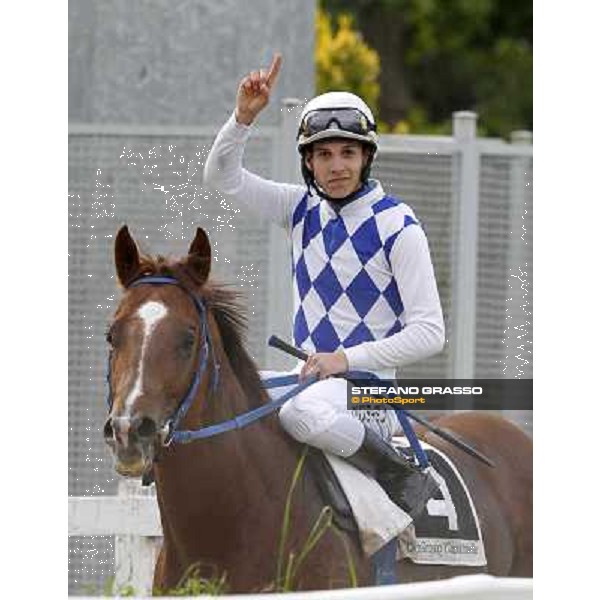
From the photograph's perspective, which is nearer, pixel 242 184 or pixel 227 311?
pixel 227 311

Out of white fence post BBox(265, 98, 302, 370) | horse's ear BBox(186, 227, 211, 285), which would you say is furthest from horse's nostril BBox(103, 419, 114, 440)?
white fence post BBox(265, 98, 302, 370)

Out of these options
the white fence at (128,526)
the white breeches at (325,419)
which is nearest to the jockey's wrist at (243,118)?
the white breeches at (325,419)

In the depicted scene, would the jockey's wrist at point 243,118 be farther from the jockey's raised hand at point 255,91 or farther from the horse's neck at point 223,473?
the horse's neck at point 223,473

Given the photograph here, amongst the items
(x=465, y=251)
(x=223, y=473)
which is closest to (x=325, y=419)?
(x=223, y=473)

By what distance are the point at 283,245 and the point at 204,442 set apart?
325cm

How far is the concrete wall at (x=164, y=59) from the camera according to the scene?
363 inches

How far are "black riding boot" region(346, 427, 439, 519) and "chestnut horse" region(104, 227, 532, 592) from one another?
144 millimetres

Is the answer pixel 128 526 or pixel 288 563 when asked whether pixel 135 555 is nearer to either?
pixel 128 526

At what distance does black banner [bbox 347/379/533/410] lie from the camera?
544cm

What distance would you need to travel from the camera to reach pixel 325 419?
5.35 metres
